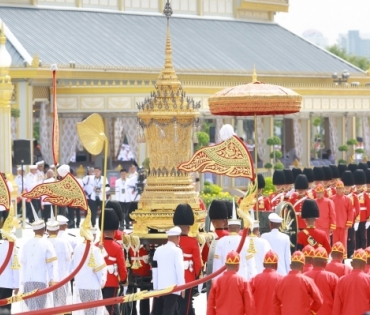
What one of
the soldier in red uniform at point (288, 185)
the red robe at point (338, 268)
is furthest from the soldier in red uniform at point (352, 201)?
the red robe at point (338, 268)

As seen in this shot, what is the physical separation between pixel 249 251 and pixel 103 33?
2617 cm

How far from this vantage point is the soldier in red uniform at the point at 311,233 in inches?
679

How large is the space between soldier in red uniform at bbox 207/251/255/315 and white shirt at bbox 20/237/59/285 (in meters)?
2.76

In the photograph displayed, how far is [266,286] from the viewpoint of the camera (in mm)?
13086

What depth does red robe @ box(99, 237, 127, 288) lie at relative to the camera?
49.2 feet

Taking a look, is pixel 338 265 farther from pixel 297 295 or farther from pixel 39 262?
pixel 39 262

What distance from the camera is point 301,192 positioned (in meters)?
21.1

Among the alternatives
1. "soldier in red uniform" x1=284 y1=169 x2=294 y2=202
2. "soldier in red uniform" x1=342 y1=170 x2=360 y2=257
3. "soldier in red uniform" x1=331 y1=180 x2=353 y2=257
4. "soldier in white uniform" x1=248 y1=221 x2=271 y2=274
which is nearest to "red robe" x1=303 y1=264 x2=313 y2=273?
"soldier in white uniform" x1=248 y1=221 x2=271 y2=274

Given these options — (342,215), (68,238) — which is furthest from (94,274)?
(342,215)

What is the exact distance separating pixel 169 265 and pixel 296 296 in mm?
2258

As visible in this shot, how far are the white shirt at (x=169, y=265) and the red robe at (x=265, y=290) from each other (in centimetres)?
166

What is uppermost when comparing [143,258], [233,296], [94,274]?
[143,258]

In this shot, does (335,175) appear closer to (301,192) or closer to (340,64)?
(301,192)

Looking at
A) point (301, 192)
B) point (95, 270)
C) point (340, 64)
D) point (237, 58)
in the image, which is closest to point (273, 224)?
point (95, 270)
